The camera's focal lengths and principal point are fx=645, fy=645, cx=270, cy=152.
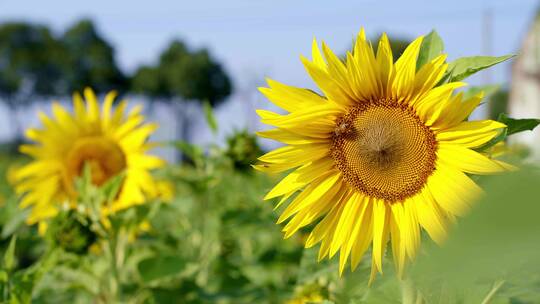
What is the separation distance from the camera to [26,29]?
133 ft

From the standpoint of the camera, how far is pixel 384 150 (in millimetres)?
962

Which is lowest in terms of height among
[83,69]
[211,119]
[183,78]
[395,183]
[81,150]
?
[183,78]

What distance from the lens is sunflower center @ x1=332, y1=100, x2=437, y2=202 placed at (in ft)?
3.07

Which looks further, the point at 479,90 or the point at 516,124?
the point at 479,90

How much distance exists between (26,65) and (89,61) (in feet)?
12.6

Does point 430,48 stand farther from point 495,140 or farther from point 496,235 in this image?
point 496,235

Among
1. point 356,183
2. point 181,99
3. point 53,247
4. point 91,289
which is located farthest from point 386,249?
point 181,99

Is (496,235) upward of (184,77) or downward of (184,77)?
upward

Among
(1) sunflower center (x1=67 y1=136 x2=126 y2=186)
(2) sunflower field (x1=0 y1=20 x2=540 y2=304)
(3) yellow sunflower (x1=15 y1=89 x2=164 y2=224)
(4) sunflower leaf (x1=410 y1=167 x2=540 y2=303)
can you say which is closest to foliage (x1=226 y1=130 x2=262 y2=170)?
(3) yellow sunflower (x1=15 y1=89 x2=164 y2=224)

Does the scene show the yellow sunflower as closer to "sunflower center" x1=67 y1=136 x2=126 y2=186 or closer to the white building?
"sunflower center" x1=67 y1=136 x2=126 y2=186

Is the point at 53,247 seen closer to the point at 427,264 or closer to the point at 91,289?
the point at 91,289

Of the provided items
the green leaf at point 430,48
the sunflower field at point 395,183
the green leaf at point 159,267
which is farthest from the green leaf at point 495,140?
the green leaf at point 159,267

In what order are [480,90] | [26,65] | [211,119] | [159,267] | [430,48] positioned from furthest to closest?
1. [26,65]
2. [211,119]
3. [159,267]
4. [480,90]
5. [430,48]

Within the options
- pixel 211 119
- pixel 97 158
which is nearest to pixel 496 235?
pixel 211 119
